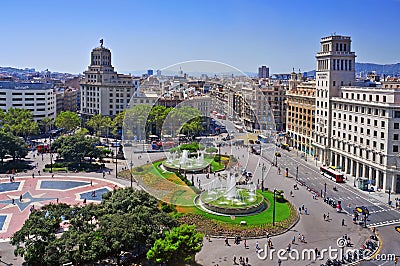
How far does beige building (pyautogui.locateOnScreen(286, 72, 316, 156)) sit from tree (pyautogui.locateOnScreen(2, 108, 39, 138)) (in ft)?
175

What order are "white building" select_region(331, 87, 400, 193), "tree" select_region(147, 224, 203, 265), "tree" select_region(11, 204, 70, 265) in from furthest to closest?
"white building" select_region(331, 87, 400, 193) < "tree" select_region(11, 204, 70, 265) < "tree" select_region(147, 224, 203, 265)

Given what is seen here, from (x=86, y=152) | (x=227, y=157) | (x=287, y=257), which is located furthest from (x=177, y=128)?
(x=287, y=257)

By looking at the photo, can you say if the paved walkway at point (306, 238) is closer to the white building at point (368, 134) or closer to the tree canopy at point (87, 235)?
the tree canopy at point (87, 235)

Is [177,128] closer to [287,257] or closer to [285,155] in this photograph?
[285,155]

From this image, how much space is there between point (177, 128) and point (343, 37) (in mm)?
31963

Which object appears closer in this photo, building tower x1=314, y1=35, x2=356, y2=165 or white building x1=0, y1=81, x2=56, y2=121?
building tower x1=314, y1=35, x2=356, y2=165

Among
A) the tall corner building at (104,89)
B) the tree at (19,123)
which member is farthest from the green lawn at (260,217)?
the tall corner building at (104,89)

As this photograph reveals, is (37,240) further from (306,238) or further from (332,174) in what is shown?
(332,174)

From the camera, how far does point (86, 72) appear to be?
11112cm

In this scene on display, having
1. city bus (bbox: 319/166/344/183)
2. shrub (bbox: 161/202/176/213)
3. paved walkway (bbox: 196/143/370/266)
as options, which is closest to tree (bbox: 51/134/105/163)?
shrub (bbox: 161/202/176/213)

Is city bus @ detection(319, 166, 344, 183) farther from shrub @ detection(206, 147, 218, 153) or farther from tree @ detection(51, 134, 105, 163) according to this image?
tree @ detection(51, 134, 105, 163)

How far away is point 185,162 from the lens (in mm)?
63688

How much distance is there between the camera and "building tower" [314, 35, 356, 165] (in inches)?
2665

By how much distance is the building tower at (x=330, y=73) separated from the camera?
67688 millimetres
